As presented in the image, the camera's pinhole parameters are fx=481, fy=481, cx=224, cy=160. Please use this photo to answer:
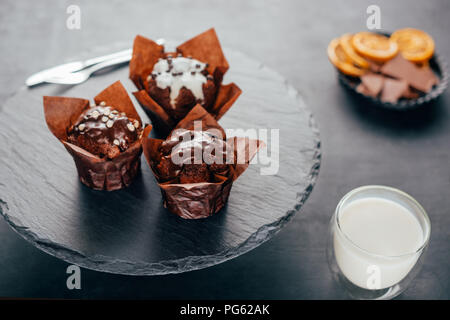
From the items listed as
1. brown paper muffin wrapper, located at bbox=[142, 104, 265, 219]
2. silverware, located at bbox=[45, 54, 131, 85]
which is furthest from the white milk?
silverware, located at bbox=[45, 54, 131, 85]

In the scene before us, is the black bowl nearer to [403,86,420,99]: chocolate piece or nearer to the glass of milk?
[403,86,420,99]: chocolate piece

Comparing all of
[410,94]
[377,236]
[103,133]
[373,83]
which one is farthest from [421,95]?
[103,133]

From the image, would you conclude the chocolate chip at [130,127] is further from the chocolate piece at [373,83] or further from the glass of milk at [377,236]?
the chocolate piece at [373,83]

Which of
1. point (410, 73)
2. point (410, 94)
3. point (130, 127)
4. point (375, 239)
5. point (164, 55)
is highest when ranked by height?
point (164, 55)

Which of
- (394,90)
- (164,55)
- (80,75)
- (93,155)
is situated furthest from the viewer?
(394,90)

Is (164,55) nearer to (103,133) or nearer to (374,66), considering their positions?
(103,133)

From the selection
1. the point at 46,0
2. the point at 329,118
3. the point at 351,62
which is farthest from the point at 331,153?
the point at 46,0
